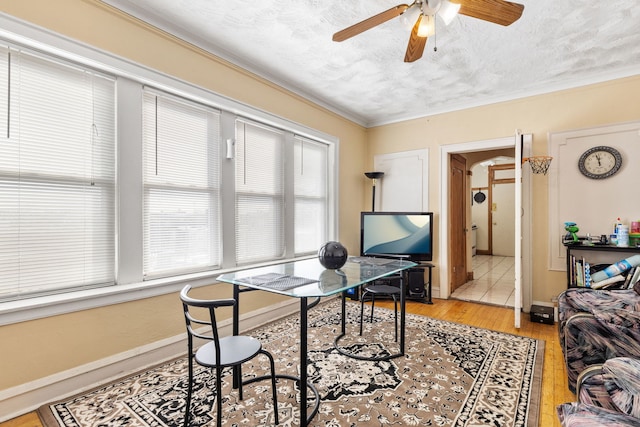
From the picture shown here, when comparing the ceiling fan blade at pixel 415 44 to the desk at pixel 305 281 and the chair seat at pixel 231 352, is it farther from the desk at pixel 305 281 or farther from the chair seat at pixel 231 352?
the chair seat at pixel 231 352

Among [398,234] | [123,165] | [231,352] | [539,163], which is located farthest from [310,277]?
[539,163]

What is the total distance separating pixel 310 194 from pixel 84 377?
9.82ft

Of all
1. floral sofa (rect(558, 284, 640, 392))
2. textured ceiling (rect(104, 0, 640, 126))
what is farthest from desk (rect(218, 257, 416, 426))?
textured ceiling (rect(104, 0, 640, 126))

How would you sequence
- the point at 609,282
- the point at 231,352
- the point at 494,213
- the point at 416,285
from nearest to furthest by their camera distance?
the point at 231,352 < the point at 609,282 < the point at 416,285 < the point at 494,213

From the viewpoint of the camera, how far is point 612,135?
133 inches

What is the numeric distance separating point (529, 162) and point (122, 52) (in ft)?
14.3

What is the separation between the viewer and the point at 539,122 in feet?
12.4

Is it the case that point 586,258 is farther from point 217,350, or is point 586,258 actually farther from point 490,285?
point 217,350

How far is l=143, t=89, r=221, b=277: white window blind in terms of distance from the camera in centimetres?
256

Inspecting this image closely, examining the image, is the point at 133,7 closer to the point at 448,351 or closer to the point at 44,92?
the point at 44,92

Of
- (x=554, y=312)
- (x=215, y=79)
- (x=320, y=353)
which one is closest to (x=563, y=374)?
(x=554, y=312)

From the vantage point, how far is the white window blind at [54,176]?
1.90 metres

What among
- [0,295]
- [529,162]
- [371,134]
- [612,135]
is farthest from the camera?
[371,134]

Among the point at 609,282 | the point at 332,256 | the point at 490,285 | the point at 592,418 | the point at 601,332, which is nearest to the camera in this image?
the point at 592,418
